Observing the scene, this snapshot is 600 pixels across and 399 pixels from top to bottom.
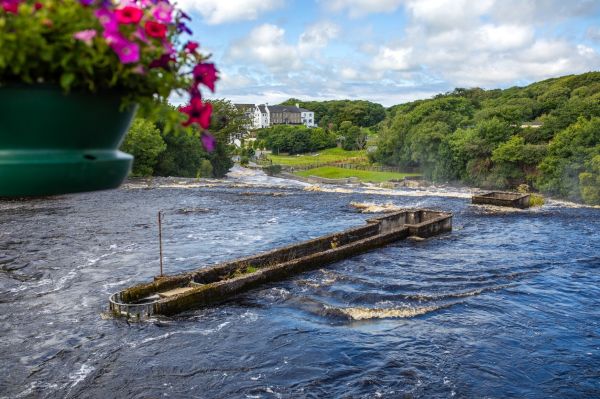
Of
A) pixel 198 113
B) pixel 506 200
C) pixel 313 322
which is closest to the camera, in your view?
pixel 198 113

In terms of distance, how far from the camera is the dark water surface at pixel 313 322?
509 inches

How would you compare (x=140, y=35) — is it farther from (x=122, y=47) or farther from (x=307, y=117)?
(x=307, y=117)

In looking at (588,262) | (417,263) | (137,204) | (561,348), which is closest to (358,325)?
(561,348)

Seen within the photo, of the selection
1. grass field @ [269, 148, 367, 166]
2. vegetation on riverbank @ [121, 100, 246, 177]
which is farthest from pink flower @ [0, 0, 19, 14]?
grass field @ [269, 148, 367, 166]

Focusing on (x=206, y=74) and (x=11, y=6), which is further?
(x=206, y=74)

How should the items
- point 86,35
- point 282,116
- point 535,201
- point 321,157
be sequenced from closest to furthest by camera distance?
point 86,35 → point 535,201 → point 321,157 → point 282,116

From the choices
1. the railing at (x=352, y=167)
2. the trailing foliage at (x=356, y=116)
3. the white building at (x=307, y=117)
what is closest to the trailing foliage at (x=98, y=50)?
the railing at (x=352, y=167)

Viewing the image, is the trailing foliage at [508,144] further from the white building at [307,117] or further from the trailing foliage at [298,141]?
the white building at [307,117]

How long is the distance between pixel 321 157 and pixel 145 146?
59606 millimetres

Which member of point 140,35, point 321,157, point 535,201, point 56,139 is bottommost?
point 535,201

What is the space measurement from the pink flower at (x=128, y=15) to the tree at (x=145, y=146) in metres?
52.9

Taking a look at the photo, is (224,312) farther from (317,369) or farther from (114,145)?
(114,145)

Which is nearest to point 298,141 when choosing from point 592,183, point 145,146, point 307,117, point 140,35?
point 307,117

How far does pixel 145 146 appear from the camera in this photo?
5528 cm
